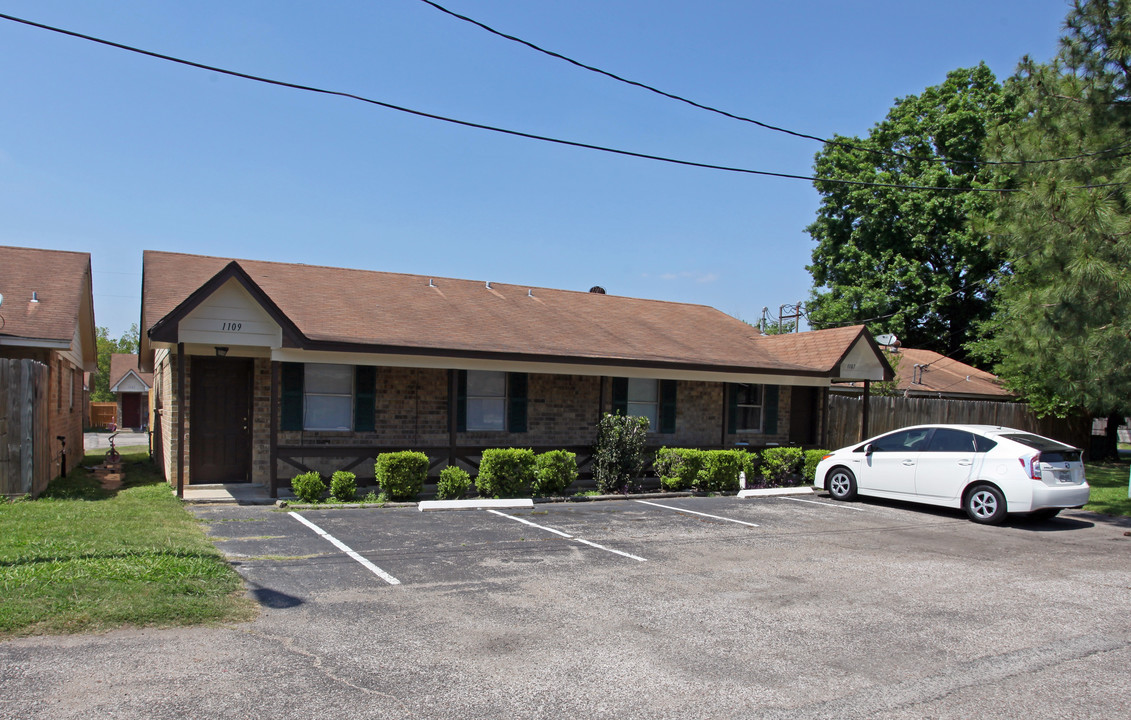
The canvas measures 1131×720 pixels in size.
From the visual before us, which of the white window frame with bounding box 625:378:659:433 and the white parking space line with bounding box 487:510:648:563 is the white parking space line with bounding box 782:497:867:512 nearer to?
the white window frame with bounding box 625:378:659:433

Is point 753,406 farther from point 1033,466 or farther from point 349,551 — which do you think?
point 349,551

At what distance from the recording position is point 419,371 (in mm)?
15336

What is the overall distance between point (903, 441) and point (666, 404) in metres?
5.49

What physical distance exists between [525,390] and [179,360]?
6.53m

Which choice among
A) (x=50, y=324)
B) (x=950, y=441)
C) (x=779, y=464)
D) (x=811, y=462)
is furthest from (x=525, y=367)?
(x=50, y=324)

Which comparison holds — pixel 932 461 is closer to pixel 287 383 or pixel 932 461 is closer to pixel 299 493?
pixel 299 493

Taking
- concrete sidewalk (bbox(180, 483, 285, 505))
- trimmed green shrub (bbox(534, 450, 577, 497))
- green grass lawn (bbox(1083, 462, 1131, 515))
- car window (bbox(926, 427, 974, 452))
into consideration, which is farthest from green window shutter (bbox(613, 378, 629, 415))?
green grass lawn (bbox(1083, 462, 1131, 515))

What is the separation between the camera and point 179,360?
39.8ft

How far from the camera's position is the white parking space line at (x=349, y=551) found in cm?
761

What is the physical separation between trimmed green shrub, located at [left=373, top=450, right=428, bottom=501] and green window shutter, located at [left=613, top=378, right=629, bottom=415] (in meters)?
5.49

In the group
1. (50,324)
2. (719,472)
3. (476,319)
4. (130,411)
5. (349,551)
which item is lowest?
(130,411)

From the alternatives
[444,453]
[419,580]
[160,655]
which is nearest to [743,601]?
[419,580]

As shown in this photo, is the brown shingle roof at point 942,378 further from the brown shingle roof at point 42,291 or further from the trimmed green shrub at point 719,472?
the brown shingle roof at point 42,291

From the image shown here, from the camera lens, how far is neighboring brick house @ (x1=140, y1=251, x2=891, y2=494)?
13055 millimetres
